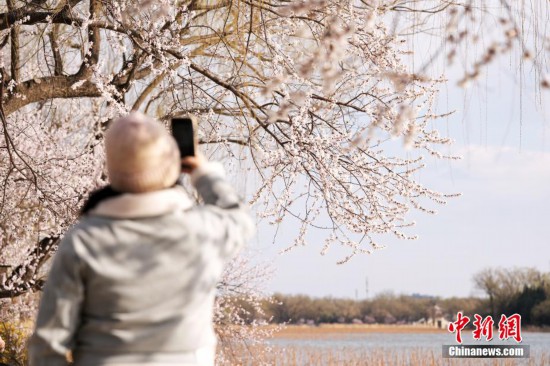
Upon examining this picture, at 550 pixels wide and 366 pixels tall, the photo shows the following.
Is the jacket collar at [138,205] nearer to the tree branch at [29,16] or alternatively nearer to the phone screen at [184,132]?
the phone screen at [184,132]

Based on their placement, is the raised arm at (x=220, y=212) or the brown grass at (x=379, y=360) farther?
the brown grass at (x=379, y=360)

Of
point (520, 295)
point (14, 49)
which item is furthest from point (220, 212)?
point (520, 295)

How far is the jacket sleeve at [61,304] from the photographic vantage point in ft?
4.69

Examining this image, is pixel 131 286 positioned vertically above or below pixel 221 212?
below

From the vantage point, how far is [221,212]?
156 cm

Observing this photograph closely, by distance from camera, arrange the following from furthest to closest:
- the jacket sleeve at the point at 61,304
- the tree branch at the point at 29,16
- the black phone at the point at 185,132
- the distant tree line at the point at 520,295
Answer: the distant tree line at the point at 520,295 < the tree branch at the point at 29,16 < the black phone at the point at 185,132 < the jacket sleeve at the point at 61,304

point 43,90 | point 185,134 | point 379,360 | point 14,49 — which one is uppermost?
point 14,49

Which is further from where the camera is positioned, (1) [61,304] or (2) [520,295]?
(2) [520,295]

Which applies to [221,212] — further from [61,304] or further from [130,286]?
[61,304]

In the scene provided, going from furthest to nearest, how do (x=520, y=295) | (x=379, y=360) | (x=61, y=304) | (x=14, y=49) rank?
1. (x=520, y=295)
2. (x=379, y=360)
3. (x=14, y=49)
4. (x=61, y=304)

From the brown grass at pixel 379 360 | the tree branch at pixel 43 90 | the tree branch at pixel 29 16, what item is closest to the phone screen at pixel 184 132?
the tree branch at pixel 29 16

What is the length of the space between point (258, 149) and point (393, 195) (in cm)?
99

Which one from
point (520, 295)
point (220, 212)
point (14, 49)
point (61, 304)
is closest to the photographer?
point (61, 304)

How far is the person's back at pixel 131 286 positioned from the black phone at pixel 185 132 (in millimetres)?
161
